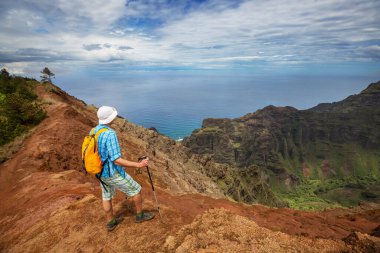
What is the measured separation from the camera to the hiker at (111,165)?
225 inches

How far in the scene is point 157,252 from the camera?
5.74 meters

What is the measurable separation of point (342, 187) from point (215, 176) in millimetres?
130681

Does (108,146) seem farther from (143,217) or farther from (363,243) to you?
(363,243)

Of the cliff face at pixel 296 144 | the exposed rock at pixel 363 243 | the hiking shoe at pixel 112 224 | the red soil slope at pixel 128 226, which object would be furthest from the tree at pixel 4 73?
the cliff face at pixel 296 144

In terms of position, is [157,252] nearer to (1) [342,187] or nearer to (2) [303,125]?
(1) [342,187]

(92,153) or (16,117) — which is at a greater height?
(92,153)

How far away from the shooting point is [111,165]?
19.8ft

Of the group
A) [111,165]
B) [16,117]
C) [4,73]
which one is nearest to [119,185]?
[111,165]

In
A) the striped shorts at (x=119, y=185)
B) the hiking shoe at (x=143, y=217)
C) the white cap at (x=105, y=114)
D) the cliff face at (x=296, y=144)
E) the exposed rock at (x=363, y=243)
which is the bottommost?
the cliff face at (x=296, y=144)

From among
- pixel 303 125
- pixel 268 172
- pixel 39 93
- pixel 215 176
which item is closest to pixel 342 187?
pixel 268 172

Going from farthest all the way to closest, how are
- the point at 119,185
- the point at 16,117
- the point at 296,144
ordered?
the point at 296,144, the point at 16,117, the point at 119,185

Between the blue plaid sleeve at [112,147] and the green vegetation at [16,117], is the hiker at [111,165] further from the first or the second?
the green vegetation at [16,117]

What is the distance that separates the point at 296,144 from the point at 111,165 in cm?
20124

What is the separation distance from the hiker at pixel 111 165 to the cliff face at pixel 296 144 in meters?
141
